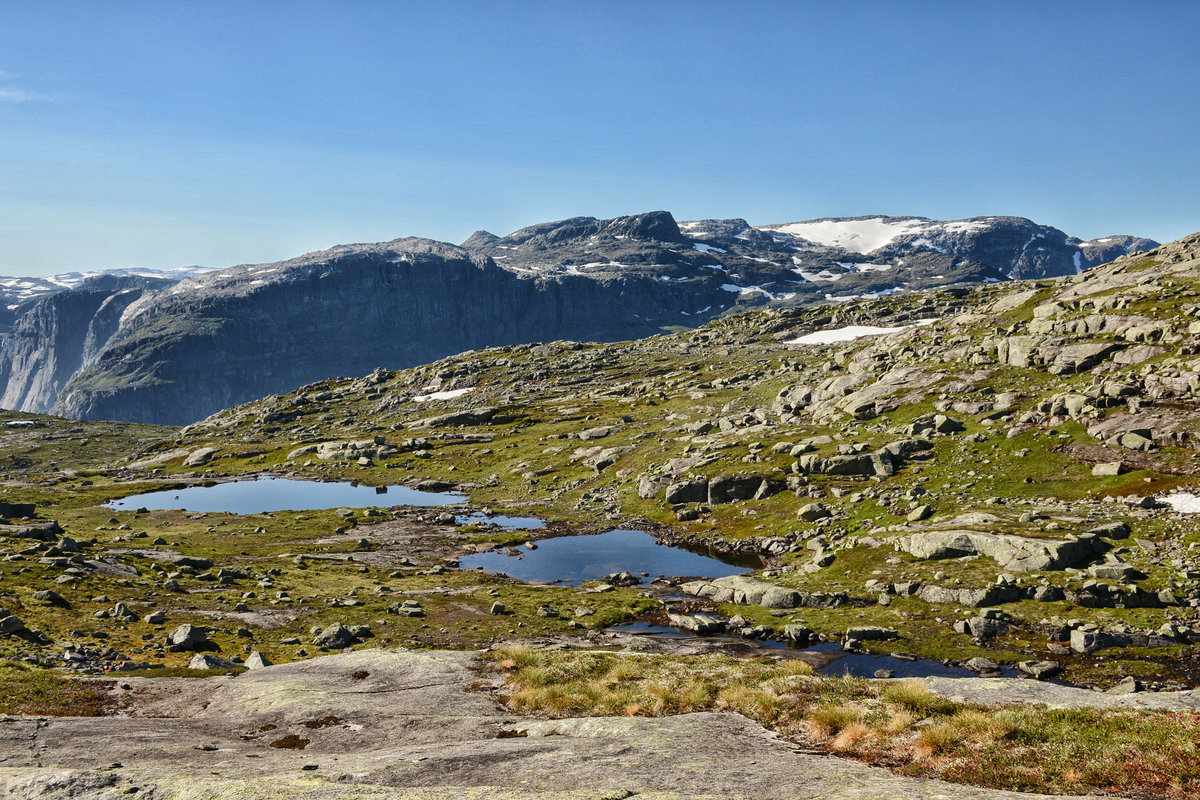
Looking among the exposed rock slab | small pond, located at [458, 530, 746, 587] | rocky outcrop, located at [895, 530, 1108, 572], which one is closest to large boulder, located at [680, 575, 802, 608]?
small pond, located at [458, 530, 746, 587]

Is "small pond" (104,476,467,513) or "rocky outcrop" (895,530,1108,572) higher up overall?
"rocky outcrop" (895,530,1108,572)

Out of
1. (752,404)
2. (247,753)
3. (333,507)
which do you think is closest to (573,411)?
(752,404)

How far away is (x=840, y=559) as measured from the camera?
55.7 m

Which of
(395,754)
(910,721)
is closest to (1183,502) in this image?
(910,721)

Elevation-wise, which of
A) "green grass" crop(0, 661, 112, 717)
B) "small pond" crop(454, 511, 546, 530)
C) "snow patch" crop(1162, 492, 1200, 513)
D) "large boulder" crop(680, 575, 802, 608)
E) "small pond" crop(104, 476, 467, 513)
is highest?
"snow patch" crop(1162, 492, 1200, 513)

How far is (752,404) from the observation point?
119 m

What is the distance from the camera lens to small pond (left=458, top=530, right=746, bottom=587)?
2544 inches

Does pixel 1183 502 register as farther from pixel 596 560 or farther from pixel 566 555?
pixel 566 555

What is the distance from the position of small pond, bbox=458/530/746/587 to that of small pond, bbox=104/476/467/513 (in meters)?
33.3

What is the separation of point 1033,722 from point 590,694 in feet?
50.5

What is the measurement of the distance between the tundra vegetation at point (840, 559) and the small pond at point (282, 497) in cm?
503

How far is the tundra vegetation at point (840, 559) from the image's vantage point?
2516cm

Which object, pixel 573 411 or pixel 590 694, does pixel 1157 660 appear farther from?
pixel 573 411

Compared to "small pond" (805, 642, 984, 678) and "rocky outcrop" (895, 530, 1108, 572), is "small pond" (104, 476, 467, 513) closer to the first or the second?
"rocky outcrop" (895, 530, 1108, 572)
